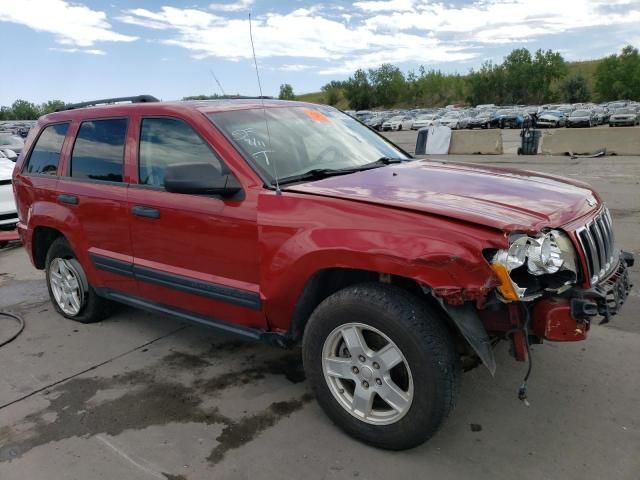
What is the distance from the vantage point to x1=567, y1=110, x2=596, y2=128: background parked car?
43.9 meters

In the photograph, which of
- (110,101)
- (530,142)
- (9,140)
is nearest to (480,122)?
(530,142)

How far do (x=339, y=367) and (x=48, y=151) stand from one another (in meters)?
3.37

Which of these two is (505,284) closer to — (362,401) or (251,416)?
(362,401)

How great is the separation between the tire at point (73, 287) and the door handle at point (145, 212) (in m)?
1.20

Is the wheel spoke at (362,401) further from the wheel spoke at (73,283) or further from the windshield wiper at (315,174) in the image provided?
the wheel spoke at (73,283)

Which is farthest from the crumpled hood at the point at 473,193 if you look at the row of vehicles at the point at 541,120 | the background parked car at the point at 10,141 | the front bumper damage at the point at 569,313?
the row of vehicles at the point at 541,120

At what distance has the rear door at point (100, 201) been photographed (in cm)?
402

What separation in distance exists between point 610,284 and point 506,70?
120188 millimetres

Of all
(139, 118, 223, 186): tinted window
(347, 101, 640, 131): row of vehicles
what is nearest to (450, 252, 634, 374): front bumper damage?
(139, 118, 223, 186): tinted window

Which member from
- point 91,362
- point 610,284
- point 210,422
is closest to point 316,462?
point 210,422

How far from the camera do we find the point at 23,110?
122m

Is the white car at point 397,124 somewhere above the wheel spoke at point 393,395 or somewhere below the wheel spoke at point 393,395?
below

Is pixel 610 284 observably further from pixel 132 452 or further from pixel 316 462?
pixel 132 452

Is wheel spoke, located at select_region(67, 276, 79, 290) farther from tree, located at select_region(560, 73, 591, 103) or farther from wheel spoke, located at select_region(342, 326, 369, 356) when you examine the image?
tree, located at select_region(560, 73, 591, 103)
